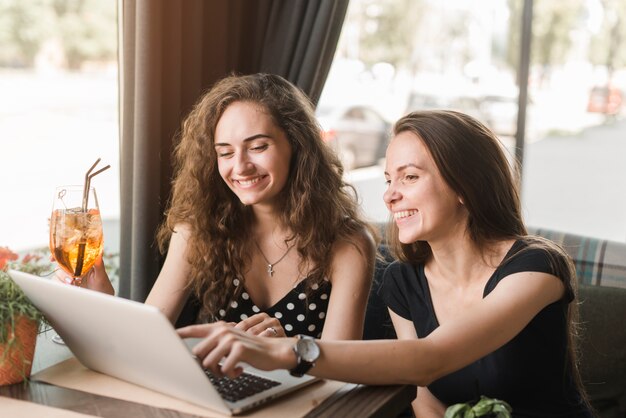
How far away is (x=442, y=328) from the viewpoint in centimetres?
131

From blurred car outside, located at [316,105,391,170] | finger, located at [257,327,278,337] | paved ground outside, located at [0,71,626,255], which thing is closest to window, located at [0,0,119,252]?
paved ground outside, located at [0,71,626,255]

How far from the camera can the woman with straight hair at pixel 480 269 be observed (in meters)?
1.47

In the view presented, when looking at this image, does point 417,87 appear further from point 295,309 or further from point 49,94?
point 295,309

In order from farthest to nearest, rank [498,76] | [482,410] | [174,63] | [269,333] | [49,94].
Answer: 1. [498,76]
2. [49,94]
3. [174,63]
4. [269,333]
5. [482,410]

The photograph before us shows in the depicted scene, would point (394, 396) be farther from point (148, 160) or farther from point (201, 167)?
point (148, 160)

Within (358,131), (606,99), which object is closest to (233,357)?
(358,131)

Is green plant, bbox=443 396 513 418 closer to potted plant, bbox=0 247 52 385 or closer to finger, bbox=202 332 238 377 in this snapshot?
finger, bbox=202 332 238 377

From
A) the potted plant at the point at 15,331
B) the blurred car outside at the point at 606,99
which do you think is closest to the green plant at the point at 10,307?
the potted plant at the point at 15,331

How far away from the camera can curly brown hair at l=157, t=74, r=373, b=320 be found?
1.80 meters

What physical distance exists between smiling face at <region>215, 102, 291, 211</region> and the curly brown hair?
0.03 meters

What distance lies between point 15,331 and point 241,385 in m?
0.36

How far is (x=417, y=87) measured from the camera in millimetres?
6090

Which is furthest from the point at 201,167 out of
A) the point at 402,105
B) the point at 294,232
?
the point at 402,105

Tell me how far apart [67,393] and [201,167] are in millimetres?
759
